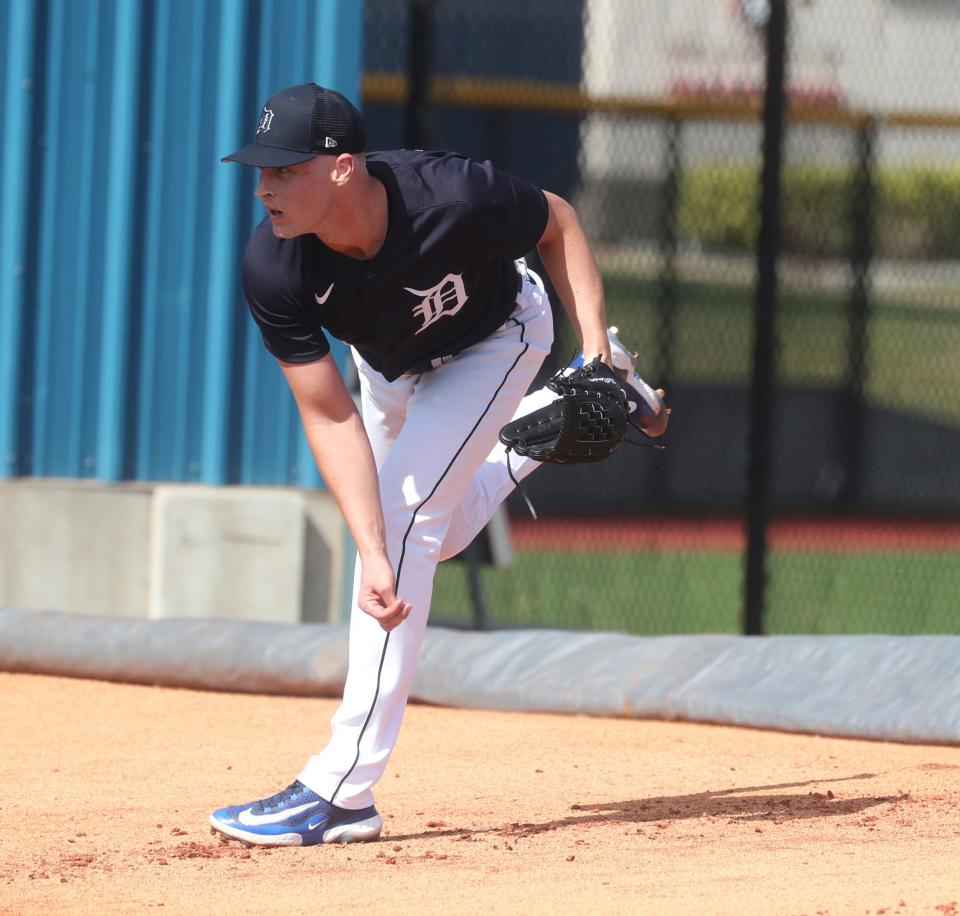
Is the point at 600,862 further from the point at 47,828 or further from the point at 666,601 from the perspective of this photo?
the point at 666,601

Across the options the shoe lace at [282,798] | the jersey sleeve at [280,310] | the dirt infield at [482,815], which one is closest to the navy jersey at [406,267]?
the jersey sleeve at [280,310]

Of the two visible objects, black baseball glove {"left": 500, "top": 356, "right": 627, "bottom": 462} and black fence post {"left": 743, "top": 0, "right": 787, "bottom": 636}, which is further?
black fence post {"left": 743, "top": 0, "right": 787, "bottom": 636}

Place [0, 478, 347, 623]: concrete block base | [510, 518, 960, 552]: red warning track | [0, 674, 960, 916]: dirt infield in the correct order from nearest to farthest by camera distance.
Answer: [0, 674, 960, 916]: dirt infield
[0, 478, 347, 623]: concrete block base
[510, 518, 960, 552]: red warning track

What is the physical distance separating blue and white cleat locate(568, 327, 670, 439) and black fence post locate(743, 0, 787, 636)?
282 centimetres

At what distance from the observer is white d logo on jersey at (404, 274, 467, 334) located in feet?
13.1

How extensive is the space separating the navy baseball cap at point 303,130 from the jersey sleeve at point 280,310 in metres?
0.25

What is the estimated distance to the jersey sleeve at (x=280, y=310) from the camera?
3.85 metres

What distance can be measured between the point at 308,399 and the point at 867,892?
1579 mm

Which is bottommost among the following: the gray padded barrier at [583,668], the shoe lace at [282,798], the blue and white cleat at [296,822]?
the gray padded barrier at [583,668]

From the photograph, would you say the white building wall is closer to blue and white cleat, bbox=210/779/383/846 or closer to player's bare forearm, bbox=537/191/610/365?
player's bare forearm, bbox=537/191/610/365

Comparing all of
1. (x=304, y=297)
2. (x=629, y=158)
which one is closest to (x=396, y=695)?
(x=304, y=297)

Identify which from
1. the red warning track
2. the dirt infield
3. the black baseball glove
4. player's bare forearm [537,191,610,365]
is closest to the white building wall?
the red warning track

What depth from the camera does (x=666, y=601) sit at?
362 inches

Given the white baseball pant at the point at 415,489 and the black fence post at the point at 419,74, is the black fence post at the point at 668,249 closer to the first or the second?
the black fence post at the point at 419,74
